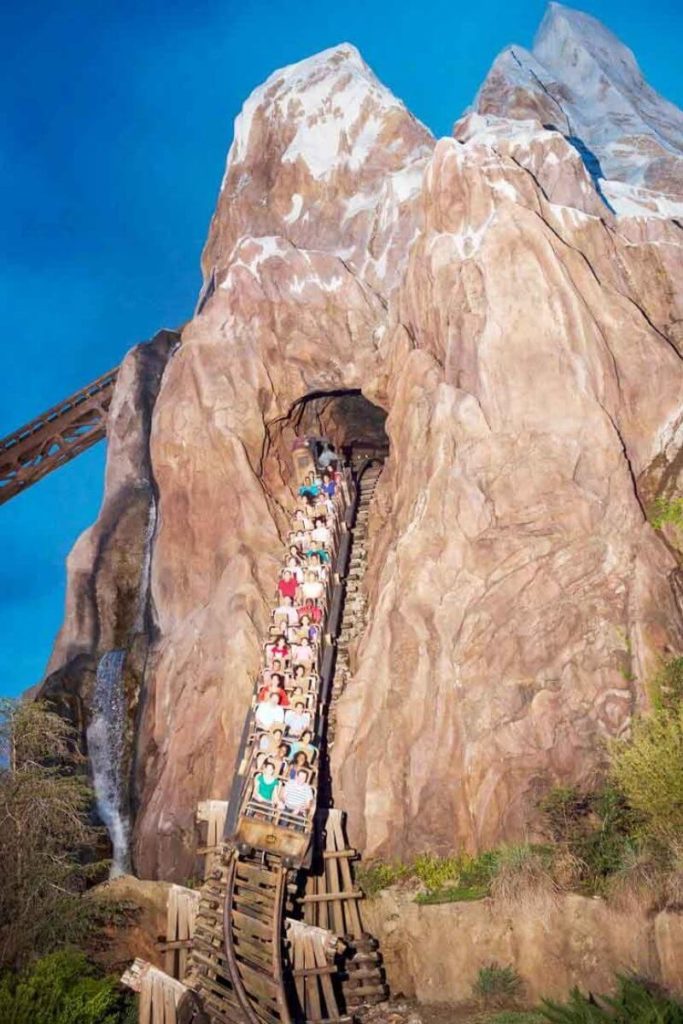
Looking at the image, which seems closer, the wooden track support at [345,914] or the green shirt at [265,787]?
the wooden track support at [345,914]

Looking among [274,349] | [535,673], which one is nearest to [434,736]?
[535,673]

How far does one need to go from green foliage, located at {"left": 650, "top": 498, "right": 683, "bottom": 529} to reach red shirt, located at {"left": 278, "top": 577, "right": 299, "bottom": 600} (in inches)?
324

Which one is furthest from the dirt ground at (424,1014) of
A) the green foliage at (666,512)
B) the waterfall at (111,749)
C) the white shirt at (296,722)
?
the green foliage at (666,512)

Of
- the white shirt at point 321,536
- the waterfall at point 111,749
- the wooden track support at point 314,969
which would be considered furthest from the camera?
the white shirt at point 321,536

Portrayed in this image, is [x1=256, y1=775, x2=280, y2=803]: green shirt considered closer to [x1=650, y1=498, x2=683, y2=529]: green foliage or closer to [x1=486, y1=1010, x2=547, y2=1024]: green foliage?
[x1=486, y1=1010, x2=547, y2=1024]: green foliage

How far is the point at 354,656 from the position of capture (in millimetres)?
18812

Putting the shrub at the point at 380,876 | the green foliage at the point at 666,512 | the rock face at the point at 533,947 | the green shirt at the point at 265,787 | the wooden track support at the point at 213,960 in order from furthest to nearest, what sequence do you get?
1. the green foliage at the point at 666,512
2. the shrub at the point at 380,876
3. the green shirt at the point at 265,787
4. the wooden track support at the point at 213,960
5. the rock face at the point at 533,947

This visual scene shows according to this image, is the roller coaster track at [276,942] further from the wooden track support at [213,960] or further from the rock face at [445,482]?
the rock face at [445,482]

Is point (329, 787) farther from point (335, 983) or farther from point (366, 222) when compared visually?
point (366, 222)

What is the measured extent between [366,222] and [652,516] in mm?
15809

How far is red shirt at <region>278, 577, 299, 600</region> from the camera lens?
64.1 ft

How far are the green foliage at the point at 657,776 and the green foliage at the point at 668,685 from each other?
1.10 meters

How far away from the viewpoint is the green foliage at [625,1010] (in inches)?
327

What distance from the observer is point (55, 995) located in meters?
9.94
